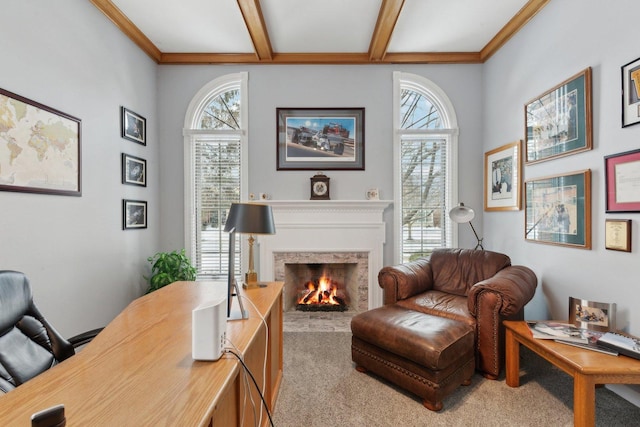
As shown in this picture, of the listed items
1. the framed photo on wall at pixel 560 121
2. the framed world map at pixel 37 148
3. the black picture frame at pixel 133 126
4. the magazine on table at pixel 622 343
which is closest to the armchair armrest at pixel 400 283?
the magazine on table at pixel 622 343

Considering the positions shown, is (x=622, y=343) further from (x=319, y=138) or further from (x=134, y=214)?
(x=134, y=214)

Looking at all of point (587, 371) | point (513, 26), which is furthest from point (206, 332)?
point (513, 26)

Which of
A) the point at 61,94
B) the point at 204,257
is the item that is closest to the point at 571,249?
the point at 204,257

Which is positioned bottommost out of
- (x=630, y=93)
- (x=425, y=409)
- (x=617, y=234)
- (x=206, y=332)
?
(x=425, y=409)

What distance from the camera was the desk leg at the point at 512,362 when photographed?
2029 millimetres

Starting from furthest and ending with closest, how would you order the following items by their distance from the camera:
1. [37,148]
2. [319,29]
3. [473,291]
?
[319,29]
[473,291]
[37,148]

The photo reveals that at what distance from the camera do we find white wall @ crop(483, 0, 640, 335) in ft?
6.23

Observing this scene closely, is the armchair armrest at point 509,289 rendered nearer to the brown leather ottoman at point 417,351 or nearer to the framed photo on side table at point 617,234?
the brown leather ottoman at point 417,351

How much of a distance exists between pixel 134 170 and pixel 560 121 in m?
3.98

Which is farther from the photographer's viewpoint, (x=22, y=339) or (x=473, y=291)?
(x=473, y=291)

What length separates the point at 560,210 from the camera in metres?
2.38

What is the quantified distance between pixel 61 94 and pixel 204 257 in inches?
84.0

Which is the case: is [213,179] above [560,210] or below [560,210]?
above

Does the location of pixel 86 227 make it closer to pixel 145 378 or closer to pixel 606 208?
pixel 145 378
